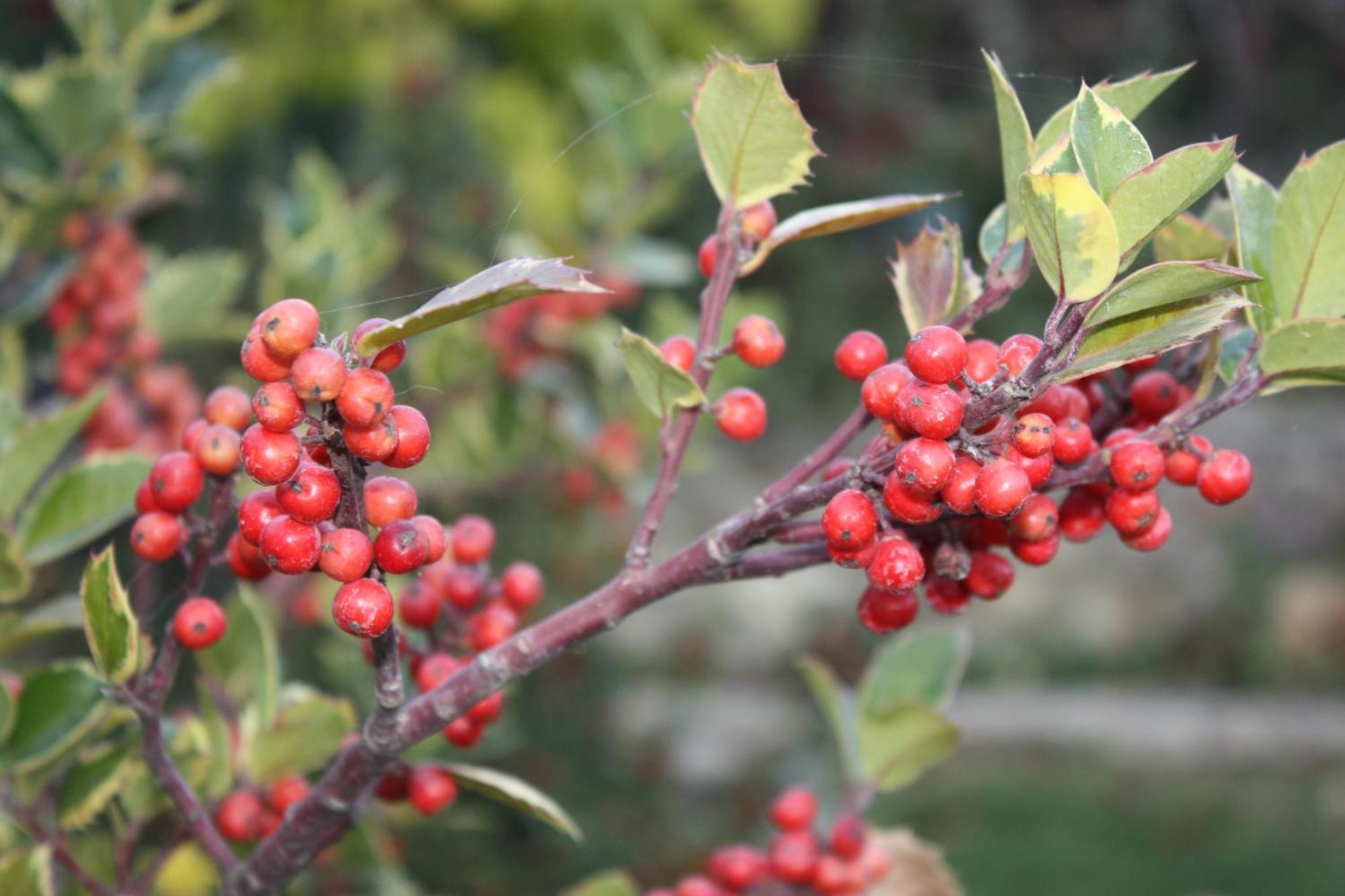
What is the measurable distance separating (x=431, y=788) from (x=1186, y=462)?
24.4 inches

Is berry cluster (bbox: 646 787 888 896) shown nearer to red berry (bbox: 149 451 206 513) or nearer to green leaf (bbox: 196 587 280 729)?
green leaf (bbox: 196 587 280 729)

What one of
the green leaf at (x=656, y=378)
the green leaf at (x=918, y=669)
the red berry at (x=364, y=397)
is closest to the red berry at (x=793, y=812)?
the green leaf at (x=918, y=669)

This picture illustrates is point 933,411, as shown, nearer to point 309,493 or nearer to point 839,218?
point 839,218

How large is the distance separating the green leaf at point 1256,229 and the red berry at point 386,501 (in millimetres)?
544

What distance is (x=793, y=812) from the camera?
4.09 feet

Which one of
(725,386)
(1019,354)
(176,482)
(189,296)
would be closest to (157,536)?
(176,482)

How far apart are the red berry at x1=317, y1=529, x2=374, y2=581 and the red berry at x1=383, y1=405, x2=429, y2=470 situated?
2.2 inches

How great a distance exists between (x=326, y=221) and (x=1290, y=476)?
8.02m

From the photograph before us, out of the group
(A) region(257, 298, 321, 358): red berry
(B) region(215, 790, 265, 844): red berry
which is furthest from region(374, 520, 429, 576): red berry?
(B) region(215, 790, 265, 844): red berry

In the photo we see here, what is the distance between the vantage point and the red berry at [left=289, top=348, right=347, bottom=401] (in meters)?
0.64

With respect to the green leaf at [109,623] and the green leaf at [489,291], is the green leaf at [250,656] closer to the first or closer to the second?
the green leaf at [109,623]

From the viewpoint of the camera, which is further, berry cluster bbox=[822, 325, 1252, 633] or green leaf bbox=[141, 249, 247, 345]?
green leaf bbox=[141, 249, 247, 345]

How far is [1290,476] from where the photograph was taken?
328 inches

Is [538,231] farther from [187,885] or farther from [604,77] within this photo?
[187,885]
